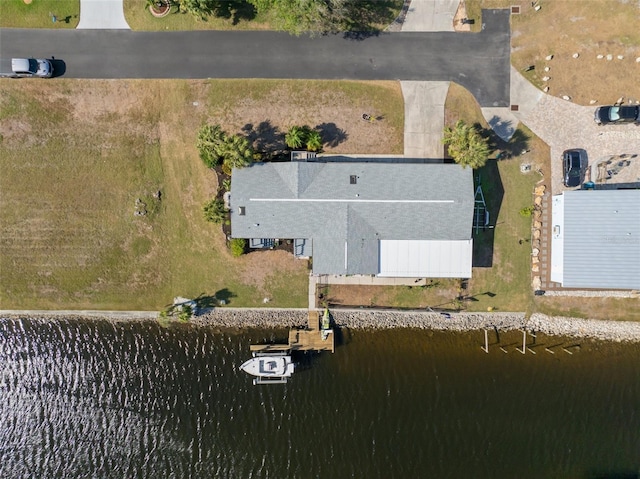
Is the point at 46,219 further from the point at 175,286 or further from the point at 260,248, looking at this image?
the point at 260,248

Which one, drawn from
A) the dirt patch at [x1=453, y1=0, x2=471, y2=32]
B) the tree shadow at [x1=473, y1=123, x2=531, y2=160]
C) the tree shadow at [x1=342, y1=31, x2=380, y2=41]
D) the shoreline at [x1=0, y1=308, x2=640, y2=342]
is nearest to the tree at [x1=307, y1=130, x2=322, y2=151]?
the tree shadow at [x1=342, y1=31, x2=380, y2=41]

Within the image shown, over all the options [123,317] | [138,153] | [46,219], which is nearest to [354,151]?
[138,153]

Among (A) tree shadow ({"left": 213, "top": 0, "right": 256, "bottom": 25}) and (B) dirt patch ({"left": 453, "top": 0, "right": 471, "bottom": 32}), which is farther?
(B) dirt patch ({"left": 453, "top": 0, "right": 471, "bottom": 32})

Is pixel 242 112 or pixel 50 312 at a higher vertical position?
pixel 242 112

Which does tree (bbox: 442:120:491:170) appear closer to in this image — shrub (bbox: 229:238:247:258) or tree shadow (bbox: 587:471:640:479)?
Result: shrub (bbox: 229:238:247:258)

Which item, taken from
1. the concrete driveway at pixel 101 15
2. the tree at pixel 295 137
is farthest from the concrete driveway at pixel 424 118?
the concrete driveway at pixel 101 15

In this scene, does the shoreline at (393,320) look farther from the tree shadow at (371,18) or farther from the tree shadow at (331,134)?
the tree shadow at (371,18)
